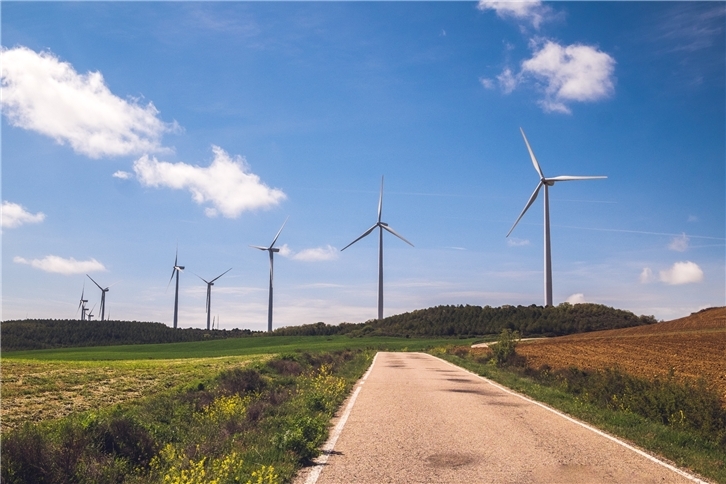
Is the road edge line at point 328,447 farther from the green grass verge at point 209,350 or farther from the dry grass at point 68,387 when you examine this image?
the green grass verge at point 209,350

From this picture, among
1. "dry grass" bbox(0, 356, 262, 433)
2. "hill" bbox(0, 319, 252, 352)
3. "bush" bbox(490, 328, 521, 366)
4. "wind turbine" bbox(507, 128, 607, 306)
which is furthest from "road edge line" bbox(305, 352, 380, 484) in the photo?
"hill" bbox(0, 319, 252, 352)

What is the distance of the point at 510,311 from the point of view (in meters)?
113

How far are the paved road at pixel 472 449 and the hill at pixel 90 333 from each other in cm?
11172

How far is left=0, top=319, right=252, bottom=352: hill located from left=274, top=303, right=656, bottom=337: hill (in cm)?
2415

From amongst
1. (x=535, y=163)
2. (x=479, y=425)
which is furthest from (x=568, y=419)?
(x=535, y=163)

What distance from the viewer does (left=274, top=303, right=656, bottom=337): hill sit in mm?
98375

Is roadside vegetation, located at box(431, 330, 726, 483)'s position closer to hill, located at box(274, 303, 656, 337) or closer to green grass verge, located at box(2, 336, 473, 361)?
green grass verge, located at box(2, 336, 473, 361)

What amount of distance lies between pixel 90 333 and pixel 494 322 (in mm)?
86546

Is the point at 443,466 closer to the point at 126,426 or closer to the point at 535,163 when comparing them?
the point at 126,426

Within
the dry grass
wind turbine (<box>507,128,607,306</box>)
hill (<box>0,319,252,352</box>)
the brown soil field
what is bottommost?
hill (<box>0,319,252,352</box>)

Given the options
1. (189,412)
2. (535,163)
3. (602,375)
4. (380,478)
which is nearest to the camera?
(380,478)

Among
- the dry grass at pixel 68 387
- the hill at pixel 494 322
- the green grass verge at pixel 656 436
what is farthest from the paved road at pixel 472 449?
the hill at pixel 494 322

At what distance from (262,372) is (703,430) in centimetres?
1898

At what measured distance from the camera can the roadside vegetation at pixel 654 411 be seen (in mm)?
11523
